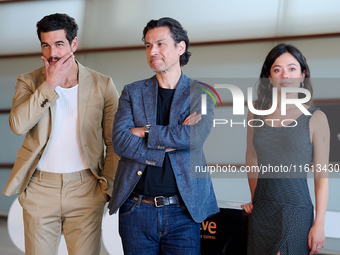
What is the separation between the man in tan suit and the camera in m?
2.10

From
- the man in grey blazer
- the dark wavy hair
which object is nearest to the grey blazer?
the man in grey blazer

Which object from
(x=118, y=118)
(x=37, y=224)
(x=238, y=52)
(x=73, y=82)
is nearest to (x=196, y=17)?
(x=238, y=52)

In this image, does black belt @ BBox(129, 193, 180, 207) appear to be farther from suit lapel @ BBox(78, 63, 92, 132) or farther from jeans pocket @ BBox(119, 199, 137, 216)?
suit lapel @ BBox(78, 63, 92, 132)

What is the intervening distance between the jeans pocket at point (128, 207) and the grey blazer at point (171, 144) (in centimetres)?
3

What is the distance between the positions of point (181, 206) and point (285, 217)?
18.0 inches

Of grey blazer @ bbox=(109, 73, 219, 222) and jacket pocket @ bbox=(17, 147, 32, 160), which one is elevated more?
grey blazer @ bbox=(109, 73, 219, 222)

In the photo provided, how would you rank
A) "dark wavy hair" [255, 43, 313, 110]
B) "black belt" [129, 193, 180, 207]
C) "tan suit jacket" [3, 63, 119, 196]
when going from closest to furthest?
"black belt" [129, 193, 180, 207] → "dark wavy hair" [255, 43, 313, 110] → "tan suit jacket" [3, 63, 119, 196]

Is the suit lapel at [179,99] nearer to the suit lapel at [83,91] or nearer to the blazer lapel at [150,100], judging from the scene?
the blazer lapel at [150,100]

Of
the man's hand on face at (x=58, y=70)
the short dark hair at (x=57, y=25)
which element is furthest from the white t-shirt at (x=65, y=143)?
the short dark hair at (x=57, y=25)

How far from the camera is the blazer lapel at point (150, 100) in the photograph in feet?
5.95

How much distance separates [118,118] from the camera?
6.09 ft

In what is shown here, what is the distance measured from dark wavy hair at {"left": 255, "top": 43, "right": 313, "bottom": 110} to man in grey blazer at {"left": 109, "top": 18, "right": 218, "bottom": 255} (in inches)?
10.2

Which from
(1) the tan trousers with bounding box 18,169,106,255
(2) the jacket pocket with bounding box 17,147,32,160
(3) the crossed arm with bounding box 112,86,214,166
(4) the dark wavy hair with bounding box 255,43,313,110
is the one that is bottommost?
(1) the tan trousers with bounding box 18,169,106,255

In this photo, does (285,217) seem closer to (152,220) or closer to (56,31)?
(152,220)
